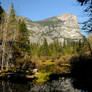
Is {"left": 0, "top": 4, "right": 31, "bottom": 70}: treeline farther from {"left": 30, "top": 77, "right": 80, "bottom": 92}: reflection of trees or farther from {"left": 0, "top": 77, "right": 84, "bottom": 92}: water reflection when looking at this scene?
{"left": 30, "top": 77, "right": 80, "bottom": 92}: reflection of trees

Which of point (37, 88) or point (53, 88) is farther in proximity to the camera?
point (37, 88)

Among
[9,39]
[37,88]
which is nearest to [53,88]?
[37,88]

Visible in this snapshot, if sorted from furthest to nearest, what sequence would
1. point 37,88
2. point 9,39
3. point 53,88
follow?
point 9,39
point 37,88
point 53,88

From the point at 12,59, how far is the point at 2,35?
7.83 metres

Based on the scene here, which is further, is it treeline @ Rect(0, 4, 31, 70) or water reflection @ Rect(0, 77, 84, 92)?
treeline @ Rect(0, 4, 31, 70)

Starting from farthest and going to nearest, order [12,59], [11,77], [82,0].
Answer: [12,59], [11,77], [82,0]

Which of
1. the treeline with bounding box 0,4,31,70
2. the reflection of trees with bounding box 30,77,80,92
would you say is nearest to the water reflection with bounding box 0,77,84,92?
the reflection of trees with bounding box 30,77,80,92

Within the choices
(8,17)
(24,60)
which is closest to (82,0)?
(8,17)

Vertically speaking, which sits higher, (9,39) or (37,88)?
(9,39)

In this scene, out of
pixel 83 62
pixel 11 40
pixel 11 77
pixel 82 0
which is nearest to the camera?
pixel 82 0

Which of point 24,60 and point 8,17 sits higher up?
point 8,17

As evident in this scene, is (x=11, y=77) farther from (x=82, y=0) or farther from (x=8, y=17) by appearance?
(x=82, y=0)

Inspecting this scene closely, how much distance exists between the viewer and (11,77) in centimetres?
2088

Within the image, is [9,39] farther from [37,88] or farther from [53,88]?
[53,88]
